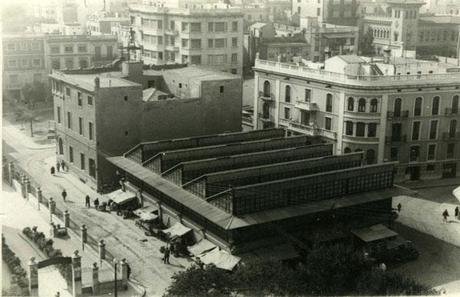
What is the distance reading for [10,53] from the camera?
330 ft

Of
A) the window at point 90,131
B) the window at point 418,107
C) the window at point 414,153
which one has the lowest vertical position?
the window at point 414,153

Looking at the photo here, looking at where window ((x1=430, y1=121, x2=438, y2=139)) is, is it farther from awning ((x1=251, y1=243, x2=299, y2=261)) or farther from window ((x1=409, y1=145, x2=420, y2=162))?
awning ((x1=251, y1=243, x2=299, y2=261))

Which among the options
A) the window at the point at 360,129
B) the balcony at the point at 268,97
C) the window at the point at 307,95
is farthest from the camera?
the balcony at the point at 268,97

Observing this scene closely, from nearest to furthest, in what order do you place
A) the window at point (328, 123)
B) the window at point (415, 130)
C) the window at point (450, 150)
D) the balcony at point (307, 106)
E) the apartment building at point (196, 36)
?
the window at point (415, 130) < the window at point (328, 123) < the window at point (450, 150) < the balcony at point (307, 106) < the apartment building at point (196, 36)

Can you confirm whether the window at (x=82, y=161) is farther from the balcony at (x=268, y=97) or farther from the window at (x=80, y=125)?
the balcony at (x=268, y=97)

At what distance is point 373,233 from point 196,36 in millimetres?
63700

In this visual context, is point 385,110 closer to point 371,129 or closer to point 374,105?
point 374,105

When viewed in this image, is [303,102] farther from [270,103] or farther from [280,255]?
[280,255]

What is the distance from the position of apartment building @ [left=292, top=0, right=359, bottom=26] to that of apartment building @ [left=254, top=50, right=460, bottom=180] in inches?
2512

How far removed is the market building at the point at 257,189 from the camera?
4319 centimetres

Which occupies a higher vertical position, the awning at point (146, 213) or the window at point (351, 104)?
the window at point (351, 104)

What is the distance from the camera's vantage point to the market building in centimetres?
4319

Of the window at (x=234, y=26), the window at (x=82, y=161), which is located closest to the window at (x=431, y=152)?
the window at (x=82, y=161)

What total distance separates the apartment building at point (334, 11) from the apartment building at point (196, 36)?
1204 inches
